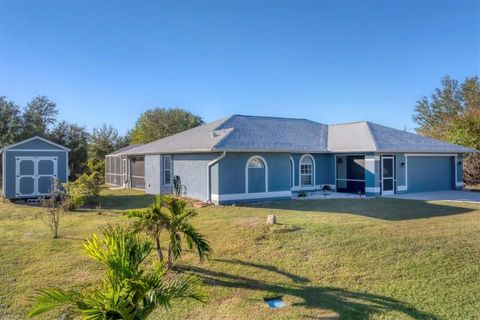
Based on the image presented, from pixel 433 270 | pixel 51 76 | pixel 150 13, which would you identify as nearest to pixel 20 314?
pixel 433 270

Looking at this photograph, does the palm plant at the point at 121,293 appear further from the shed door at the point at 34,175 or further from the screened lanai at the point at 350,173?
the shed door at the point at 34,175

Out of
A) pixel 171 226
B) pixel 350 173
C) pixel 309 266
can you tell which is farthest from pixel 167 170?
pixel 309 266

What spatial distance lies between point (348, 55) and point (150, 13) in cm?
1147

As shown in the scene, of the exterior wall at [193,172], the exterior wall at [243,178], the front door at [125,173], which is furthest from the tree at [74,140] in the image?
the exterior wall at [243,178]

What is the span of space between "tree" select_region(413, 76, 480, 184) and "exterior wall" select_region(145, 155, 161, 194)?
71.8 feet

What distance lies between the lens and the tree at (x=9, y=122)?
112 ft

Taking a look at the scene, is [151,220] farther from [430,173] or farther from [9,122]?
[9,122]

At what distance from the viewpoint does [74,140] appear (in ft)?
115

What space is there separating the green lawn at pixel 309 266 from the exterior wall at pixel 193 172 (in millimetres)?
4432

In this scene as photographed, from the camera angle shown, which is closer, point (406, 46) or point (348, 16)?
point (348, 16)

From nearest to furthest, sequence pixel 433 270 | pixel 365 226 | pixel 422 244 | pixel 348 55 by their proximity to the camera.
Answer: pixel 433 270 < pixel 422 244 < pixel 365 226 < pixel 348 55

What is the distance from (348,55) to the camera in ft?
63.2

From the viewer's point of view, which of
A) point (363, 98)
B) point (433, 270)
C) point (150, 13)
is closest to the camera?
point (433, 270)

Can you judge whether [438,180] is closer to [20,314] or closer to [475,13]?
[475,13]
